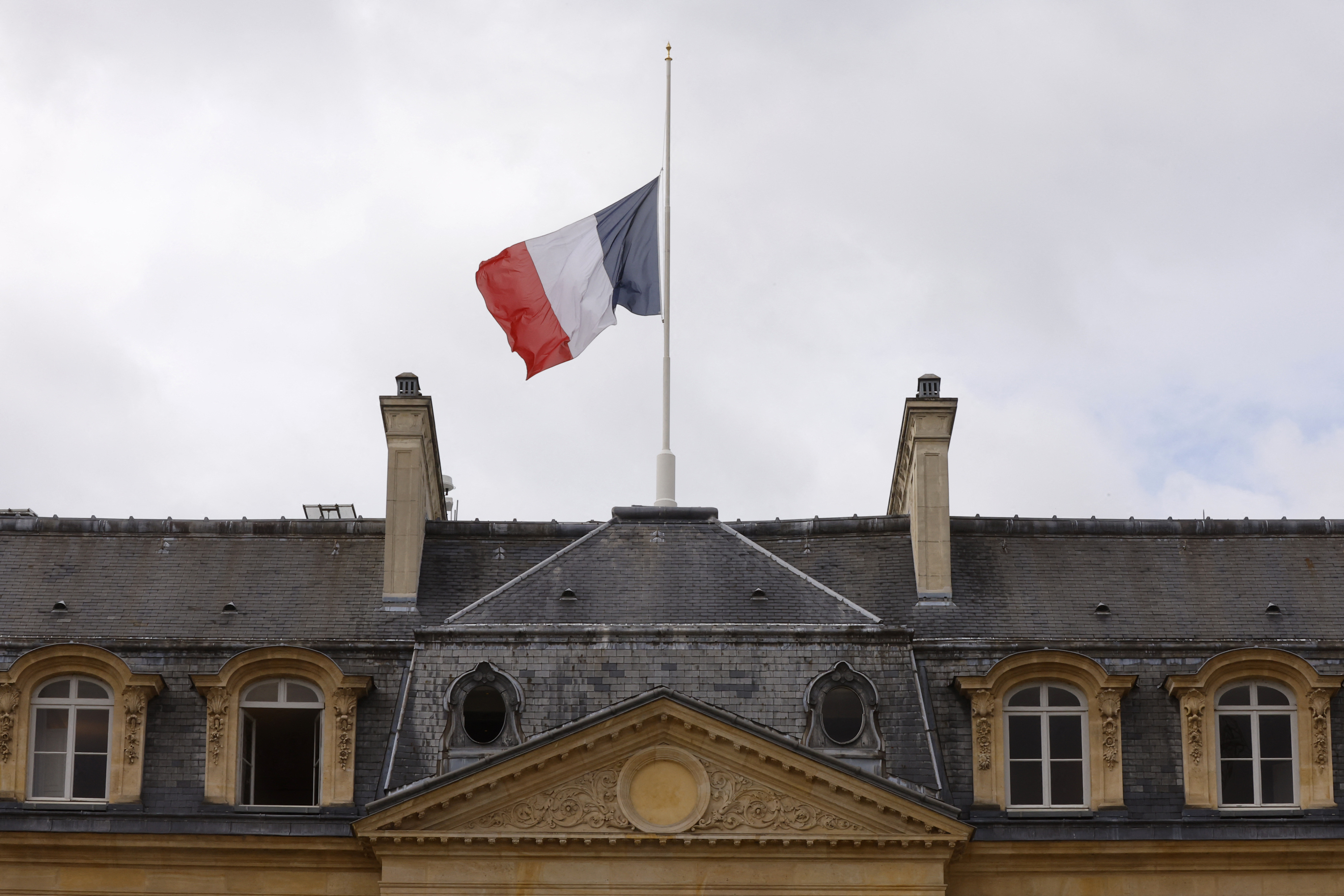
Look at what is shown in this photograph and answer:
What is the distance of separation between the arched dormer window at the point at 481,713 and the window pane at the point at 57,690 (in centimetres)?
666

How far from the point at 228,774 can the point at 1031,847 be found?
13948 mm

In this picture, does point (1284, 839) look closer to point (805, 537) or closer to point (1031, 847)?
point (1031, 847)

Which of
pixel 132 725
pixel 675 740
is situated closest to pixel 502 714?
pixel 675 740

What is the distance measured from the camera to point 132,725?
133 feet

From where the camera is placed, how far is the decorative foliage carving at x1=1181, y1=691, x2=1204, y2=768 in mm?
40312

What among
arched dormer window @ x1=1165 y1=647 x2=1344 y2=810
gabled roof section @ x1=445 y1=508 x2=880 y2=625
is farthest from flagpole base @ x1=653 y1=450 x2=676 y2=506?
arched dormer window @ x1=1165 y1=647 x2=1344 y2=810

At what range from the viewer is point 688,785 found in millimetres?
39500

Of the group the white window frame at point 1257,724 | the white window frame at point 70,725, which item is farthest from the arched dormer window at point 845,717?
the white window frame at point 70,725

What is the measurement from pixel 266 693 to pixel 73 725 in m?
3.41

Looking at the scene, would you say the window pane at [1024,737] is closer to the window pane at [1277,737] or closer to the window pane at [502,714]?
the window pane at [502,714]

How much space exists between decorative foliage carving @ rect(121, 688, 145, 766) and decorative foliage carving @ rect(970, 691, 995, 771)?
14593 millimetres

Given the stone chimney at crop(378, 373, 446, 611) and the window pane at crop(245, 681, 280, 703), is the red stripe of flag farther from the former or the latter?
the window pane at crop(245, 681, 280, 703)

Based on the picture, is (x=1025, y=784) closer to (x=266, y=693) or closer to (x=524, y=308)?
(x=266, y=693)

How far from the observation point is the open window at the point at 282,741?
40.9m
